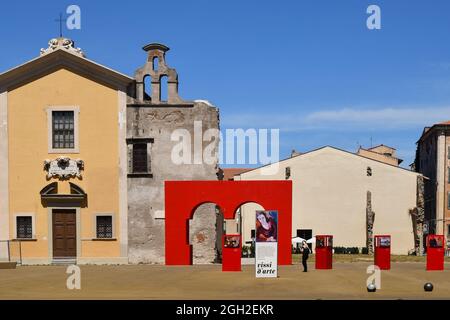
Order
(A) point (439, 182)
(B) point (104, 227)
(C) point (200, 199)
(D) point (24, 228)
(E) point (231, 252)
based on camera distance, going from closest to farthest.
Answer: (E) point (231, 252), (C) point (200, 199), (D) point (24, 228), (B) point (104, 227), (A) point (439, 182)

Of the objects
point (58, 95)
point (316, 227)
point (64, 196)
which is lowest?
point (316, 227)

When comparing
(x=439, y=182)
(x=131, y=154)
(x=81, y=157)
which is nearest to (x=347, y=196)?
(x=439, y=182)

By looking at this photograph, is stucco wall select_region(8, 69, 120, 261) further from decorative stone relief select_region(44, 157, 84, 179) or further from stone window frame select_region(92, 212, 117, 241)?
decorative stone relief select_region(44, 157, 84, 179)

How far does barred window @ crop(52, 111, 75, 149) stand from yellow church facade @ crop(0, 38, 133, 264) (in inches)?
2.0

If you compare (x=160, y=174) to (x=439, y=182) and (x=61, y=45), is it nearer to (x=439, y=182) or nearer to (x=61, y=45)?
(x=61, y=45)

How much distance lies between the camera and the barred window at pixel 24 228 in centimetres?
3319

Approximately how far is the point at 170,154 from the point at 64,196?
576 cm

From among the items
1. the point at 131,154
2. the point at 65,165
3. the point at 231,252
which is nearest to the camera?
the point at 231,252

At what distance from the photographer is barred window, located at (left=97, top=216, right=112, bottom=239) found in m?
33.3

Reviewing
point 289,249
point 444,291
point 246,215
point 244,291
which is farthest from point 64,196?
point 246,215

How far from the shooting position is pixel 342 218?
191 ft

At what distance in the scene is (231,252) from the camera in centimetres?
2644

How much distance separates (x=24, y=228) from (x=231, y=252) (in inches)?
495
